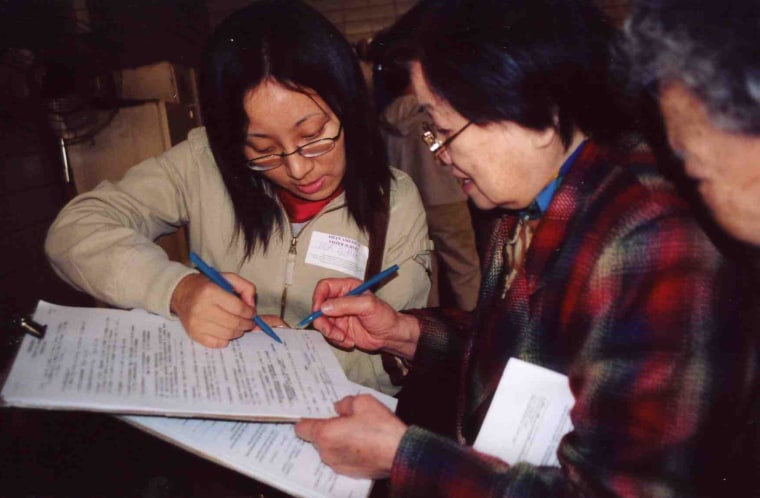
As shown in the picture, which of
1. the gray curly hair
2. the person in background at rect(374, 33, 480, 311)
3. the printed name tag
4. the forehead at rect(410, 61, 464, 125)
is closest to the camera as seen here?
the gray curly hair

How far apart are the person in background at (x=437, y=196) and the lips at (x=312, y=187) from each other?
1.71 m

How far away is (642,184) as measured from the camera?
81 centimetres

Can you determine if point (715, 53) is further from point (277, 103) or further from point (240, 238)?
point (240, 238)

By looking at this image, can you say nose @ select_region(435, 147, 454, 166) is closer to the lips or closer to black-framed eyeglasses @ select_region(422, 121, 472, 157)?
black-framed eyeglasses @ select_region(422, 121, 472, 157)

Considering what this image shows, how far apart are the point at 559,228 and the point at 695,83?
12.9 inches

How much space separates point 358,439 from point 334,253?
685 millimetres

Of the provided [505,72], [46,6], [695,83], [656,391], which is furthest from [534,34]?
[46,6]

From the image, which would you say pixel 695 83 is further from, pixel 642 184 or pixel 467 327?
pixel 467 327

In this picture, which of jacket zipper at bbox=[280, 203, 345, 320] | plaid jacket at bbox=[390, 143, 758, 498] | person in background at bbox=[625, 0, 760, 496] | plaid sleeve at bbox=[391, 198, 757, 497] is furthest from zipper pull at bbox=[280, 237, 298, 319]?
person in background at bbox=[625, 0, 760, 496]

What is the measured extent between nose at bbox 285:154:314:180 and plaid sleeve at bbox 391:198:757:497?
80 centimetres

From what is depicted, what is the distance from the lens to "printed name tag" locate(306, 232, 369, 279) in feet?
4.86

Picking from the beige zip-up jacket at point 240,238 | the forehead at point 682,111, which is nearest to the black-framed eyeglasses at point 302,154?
the beige zip-up jacket at point 240,238

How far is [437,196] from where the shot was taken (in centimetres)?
334

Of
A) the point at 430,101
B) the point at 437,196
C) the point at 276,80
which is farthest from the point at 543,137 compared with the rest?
the point at 437,196
